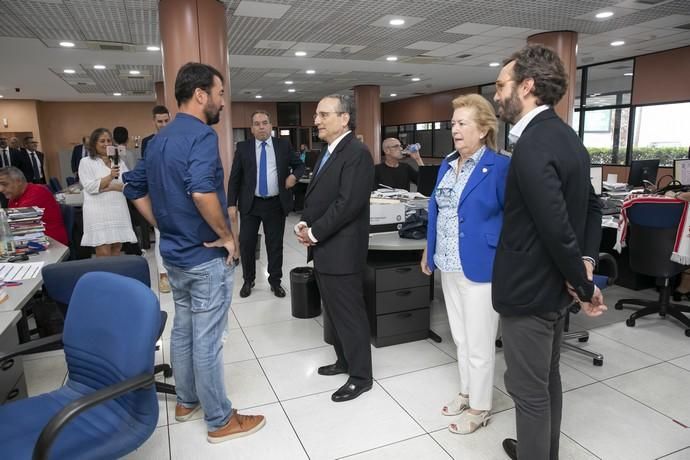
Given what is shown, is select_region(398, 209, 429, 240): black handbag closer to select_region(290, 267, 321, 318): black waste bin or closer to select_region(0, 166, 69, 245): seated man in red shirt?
select_region(290, 267, 321, 318): black waste bin

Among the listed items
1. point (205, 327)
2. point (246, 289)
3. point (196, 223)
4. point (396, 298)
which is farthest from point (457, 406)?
point (246, 289)

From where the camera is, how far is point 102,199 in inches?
162

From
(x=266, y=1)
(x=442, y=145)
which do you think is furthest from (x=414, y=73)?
(x=266, y=1)

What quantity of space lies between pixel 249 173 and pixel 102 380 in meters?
2.75

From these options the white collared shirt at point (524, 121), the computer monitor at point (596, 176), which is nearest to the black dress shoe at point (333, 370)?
the white collared shirt at point (524, 121)

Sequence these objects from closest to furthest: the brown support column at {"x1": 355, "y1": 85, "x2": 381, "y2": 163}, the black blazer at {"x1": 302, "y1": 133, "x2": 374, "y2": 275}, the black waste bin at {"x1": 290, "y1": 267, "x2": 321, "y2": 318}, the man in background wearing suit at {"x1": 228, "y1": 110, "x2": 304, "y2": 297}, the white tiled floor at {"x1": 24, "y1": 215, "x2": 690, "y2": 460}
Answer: the white tiled floor at {"x1": 24, "y1": 215, "x2": 690, "y2": 460} < the black blazer at {"x1": 302, "y1": 133, "x2": 374, "y2": 275} < the black waste bin at {"x1": 290, "y1": 267, "x2": 321, "y2": 318} < the man in background wearing suit at {"x1": 228, "y1": 110, "x2": 304, "y2": 297} < the brown support column at {"x1": 355, "y1": 85, "x2": 381, "y2": 163}

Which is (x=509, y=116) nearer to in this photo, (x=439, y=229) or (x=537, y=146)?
(x=537, y=146)

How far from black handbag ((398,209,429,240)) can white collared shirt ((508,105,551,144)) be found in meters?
1.58

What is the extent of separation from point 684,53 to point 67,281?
10.6 metres

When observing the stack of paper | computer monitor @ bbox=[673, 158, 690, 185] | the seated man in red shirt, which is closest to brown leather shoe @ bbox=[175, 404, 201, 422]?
the stack of paper

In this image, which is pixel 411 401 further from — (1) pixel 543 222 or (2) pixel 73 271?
(2) pixel 73 271

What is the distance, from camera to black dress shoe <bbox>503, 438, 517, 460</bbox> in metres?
2.10

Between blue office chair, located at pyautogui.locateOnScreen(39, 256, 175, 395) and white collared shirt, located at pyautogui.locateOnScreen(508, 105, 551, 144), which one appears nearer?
white collared shirt, located at pyautogui.locateOnScreen(508, 105, 551, 144)

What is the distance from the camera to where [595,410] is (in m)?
2.50
